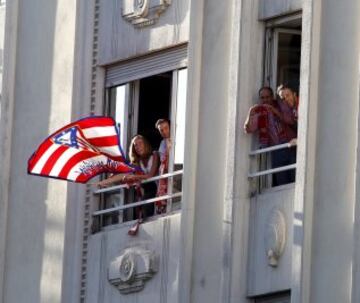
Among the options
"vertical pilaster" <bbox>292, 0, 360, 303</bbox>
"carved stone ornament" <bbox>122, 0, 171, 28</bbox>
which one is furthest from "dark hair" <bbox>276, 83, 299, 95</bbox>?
"carved stone ornament" <bbox>122, 0, 171, 28</bbox>

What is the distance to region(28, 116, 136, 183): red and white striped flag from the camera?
3441 cm

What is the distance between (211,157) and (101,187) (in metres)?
3.30

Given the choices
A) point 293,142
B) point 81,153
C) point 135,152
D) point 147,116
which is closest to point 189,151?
point 81,153

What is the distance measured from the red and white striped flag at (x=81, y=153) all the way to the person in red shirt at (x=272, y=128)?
228cm

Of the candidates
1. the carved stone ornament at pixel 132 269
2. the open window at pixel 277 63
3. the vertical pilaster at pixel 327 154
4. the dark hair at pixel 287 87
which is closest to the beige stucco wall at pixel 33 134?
the carved stone ornament at pixel 132 269

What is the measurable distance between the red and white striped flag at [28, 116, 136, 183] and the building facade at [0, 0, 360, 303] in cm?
97

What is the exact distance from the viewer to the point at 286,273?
3178 cm

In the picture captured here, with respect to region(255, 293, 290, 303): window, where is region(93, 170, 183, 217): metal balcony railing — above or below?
above

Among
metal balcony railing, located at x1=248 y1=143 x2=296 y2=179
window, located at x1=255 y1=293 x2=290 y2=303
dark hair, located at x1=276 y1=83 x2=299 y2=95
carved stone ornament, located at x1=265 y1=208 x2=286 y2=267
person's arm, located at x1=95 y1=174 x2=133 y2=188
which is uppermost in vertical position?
dark hair, located at x1=276 y1=83 x2=299 y2=95

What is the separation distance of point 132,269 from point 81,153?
69.9 inches

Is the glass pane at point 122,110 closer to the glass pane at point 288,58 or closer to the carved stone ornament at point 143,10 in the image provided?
the carved stone ornament at point 143,10

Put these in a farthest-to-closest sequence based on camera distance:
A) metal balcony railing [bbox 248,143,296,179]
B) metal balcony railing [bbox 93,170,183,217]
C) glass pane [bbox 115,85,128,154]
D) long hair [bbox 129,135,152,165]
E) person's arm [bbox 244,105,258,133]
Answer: glass pane [bbox 115,85,128,154] → long hair [bbox 129,135,152,165] → metal balcony railing [bbox 93,170,183,217] → person's arm [bbox 244,105,258,133] → metal balcony railing [bbox 248,143,296,179]

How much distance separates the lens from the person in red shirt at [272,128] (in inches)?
1283

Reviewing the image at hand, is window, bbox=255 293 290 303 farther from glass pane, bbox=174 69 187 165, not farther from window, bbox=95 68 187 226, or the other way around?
glass pane, bbox=174 69 187 165
